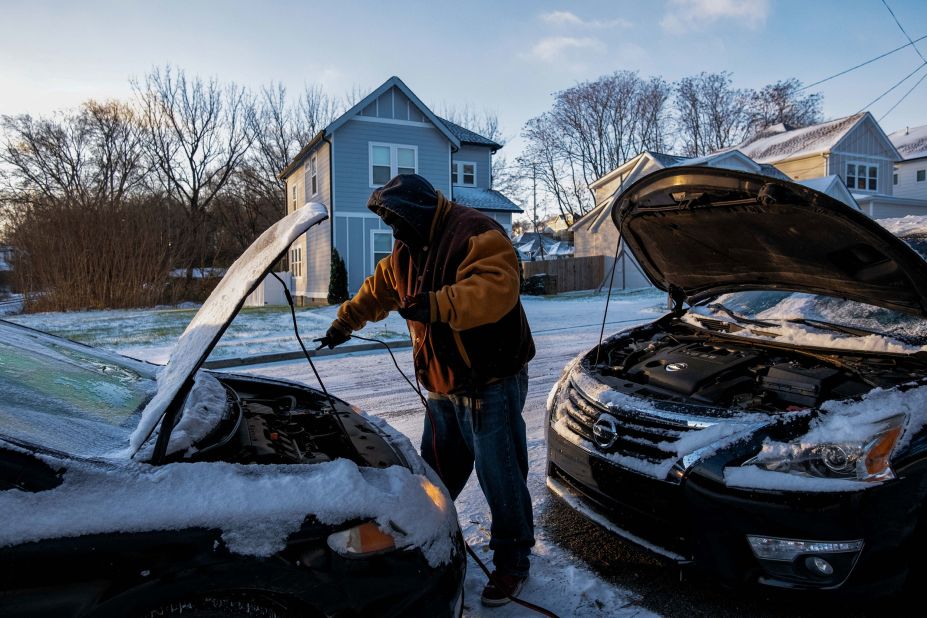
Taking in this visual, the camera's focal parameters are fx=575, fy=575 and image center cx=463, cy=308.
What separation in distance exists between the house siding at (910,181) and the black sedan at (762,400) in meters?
39.6

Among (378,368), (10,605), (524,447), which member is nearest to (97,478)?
(10,605)

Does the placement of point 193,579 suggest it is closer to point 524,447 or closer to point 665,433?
point 524,447

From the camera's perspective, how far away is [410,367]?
7672 mm

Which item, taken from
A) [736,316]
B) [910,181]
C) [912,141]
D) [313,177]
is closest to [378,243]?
[313,177]

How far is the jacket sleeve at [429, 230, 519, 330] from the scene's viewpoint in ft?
6.93

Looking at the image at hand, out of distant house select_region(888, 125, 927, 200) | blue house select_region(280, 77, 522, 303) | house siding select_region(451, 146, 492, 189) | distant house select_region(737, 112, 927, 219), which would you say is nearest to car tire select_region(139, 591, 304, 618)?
blue house select_region(280, 77, 522, 303)

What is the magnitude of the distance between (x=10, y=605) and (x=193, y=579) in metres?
0.37

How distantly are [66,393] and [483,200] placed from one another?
2229 cm

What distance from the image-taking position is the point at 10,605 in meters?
1.27

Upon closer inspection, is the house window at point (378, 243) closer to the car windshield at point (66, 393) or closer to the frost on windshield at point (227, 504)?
the car windshield at point (66, 393)

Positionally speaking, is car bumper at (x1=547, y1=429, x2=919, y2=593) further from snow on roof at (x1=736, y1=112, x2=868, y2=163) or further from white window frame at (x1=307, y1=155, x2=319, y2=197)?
snow on roof at (x1=736, y1=112, x2=868, y2=163)

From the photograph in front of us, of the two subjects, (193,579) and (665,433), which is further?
(665,433)

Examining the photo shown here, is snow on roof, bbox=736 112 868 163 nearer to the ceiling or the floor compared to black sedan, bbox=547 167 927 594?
nearer to the ceiling

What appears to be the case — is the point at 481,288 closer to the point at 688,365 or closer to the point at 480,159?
the point at 688,365
